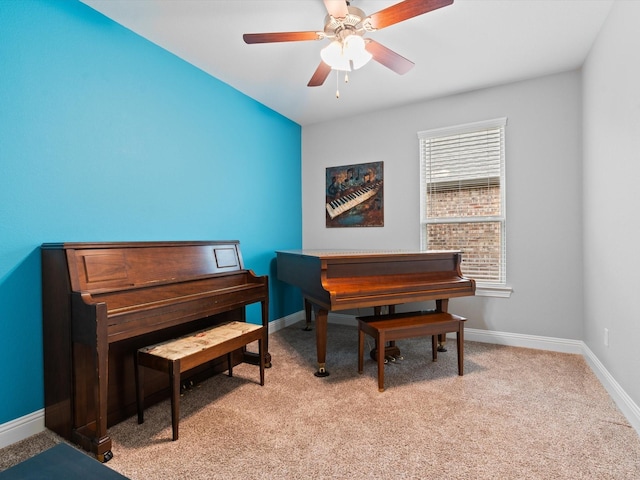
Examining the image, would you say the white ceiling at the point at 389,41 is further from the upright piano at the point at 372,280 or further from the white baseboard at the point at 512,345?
the white baseboard at the point at 512,345

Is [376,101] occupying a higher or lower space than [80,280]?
higher

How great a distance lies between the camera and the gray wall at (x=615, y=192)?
1909mm

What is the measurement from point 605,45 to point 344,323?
351 centimetres

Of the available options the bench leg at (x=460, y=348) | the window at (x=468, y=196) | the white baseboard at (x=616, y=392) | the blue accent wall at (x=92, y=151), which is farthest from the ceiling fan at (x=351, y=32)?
the white baseboard at (x=616, y=392)

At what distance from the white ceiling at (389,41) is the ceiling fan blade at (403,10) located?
1.30 ft

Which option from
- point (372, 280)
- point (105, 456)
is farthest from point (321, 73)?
point (105, 456)

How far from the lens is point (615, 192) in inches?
86.6

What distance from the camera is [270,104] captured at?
3727 mm

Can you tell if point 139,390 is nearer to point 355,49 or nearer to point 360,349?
point 360,349

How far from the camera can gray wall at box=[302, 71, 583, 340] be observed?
10.1ft

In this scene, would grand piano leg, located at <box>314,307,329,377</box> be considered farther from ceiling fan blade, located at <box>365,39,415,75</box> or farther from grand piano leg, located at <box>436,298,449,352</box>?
ceiling fan blade, located at <box>365,39,415,75</box>

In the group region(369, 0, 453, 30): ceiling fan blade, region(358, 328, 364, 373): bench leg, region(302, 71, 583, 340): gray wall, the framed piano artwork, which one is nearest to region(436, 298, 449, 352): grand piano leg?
region(302, 71, 583, 340): gray wall

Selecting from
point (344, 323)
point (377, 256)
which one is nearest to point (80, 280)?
point (377, 256)

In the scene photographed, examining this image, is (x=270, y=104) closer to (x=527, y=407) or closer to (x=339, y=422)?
(x=339, y=422)
